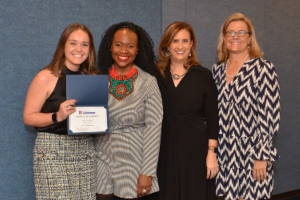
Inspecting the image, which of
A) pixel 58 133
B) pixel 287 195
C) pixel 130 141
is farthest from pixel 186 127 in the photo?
pixel 287 195

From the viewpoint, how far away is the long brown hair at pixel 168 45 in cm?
273

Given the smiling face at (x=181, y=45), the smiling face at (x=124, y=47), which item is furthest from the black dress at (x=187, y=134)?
the smiling face at (x=124, y=47)

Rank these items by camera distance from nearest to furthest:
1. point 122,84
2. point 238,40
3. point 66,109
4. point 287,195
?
point 66,109, point 122,84, point 238,40, point 287,195

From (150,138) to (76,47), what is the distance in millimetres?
716

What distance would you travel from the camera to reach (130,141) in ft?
8.11

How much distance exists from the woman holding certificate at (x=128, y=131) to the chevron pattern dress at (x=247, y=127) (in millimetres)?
542

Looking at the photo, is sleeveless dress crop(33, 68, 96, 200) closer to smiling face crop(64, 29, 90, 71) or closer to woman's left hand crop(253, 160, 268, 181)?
smiling face crop(64, 29, 90, 71)

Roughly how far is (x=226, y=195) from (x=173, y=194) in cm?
40

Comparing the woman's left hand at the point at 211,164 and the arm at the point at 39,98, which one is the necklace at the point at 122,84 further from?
the woman's left hand at the point at 211,164

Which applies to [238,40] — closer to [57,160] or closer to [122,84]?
[122,84]

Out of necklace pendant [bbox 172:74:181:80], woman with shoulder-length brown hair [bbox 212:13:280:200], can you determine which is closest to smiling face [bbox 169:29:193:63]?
necklace pendant [bbox 172:74:181:80]

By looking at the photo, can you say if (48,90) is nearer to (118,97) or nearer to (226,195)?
(118,97)

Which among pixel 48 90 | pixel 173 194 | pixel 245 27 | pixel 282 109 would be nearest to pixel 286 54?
pixel 282 109

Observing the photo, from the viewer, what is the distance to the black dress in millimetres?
2664
